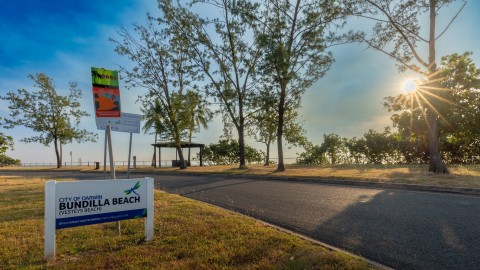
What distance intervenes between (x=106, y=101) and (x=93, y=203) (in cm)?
199

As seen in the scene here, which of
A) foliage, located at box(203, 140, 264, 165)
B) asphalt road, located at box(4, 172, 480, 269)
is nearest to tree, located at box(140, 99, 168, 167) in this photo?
foliage, located at box(203, 140, 264, 165)

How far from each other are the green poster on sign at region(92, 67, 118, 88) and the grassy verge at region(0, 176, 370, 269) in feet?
8.93

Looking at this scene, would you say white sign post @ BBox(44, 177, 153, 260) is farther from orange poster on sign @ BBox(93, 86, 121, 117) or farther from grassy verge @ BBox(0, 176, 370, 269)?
orange poster on sign @ BBox(93, 86, 121, 117)

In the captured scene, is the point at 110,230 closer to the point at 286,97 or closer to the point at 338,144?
the point at 286,97

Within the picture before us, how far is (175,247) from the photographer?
4797mm

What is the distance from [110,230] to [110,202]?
1299mm

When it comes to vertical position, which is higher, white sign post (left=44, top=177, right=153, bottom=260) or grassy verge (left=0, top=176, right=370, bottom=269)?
white sign post (left=44, top=177, right=153, bottom=260)

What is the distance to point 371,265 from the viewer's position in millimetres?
4023

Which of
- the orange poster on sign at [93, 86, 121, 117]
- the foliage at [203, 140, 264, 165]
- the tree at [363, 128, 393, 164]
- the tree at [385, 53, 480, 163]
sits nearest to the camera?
the orange poster on sign at [93, 86, 121, 117]

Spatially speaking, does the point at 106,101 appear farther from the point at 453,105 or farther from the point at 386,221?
the point at 453,105

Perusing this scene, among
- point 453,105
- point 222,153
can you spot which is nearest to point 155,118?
point 222,153

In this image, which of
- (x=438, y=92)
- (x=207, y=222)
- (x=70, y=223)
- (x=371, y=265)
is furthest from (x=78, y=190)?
(x=438, y=92)

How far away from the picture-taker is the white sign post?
454 centimetres

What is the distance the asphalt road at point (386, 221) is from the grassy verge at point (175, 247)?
2.80ft
